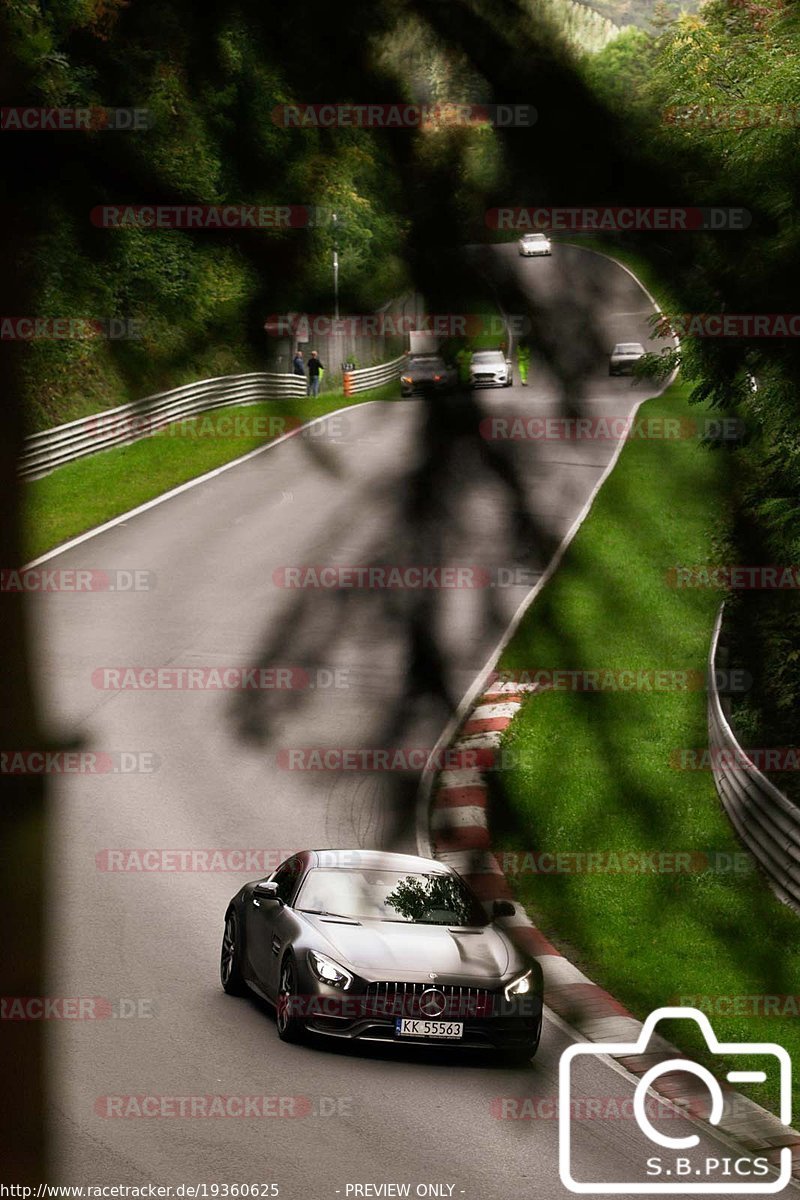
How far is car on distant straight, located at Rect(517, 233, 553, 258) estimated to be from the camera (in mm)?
3605

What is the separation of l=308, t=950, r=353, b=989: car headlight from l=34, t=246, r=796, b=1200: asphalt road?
48 centimetres

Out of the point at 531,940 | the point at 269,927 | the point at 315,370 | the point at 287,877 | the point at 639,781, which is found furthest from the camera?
the point at 287,877

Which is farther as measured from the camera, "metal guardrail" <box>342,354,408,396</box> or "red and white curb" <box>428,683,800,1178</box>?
"red and white curb" <box>428,683,800,1178</box>

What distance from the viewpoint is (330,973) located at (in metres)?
9.18

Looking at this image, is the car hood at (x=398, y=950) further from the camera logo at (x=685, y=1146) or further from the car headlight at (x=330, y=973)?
the camera logo at (x=685, y=1146)

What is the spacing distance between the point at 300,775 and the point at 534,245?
1097cm

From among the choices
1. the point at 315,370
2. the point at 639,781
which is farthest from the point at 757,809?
the point at 315,370

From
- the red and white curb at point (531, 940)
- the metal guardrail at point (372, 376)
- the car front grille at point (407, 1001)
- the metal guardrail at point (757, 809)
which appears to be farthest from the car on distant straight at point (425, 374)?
the metal guardrail at point (757, 809)

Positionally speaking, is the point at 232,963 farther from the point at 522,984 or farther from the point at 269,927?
the point at 522,984

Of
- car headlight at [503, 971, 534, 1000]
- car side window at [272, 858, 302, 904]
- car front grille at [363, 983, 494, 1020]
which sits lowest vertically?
car front grille at [363, 983, 494, 1020]

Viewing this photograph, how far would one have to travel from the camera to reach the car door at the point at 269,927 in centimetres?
968

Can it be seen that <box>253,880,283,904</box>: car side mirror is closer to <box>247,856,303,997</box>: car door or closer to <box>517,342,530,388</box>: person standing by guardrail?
<box>247,856,303,997</box>: car door

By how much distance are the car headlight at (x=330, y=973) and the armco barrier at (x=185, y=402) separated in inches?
235

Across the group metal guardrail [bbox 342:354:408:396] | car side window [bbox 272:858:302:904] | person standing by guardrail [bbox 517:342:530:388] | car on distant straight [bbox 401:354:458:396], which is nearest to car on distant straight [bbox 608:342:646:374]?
person standing by guardrail [bbox 517:342:530:388]
